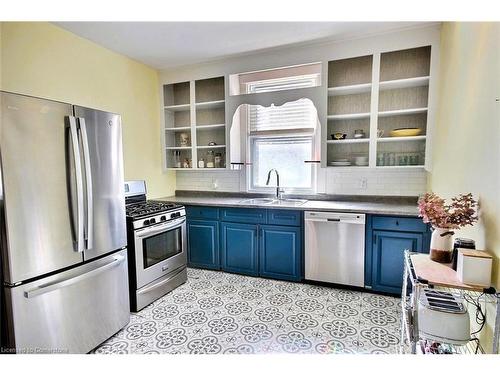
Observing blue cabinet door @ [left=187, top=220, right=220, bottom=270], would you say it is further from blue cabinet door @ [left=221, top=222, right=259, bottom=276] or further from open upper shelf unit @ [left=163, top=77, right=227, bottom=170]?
open upper shelf unit @ [left=163, top=77, right=227, bottom=170]

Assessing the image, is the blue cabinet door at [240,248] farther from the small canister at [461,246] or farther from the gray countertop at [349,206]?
the small canister at [461,246]

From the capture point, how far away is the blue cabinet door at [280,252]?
3010 millimetres

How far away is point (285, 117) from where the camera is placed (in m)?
3.55

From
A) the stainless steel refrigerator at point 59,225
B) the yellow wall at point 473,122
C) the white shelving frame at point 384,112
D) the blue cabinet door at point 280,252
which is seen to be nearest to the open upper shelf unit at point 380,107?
the white shelving frame at point 384,112

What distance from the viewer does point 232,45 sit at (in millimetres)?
3021

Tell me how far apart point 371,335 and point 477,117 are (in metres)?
1.74

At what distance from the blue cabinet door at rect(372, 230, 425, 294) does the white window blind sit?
5.22ft

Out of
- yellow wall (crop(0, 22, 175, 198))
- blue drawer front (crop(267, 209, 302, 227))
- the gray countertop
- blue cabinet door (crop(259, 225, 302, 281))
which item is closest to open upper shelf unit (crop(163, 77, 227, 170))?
yellow wall (crop(0, 22, 175, 198))

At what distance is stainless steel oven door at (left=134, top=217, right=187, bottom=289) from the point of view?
250 cm

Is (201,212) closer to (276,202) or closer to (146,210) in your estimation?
(146,210)

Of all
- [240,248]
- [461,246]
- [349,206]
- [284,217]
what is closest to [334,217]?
[349,206]

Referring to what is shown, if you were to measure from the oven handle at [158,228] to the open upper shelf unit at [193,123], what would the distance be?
100 centimetres
